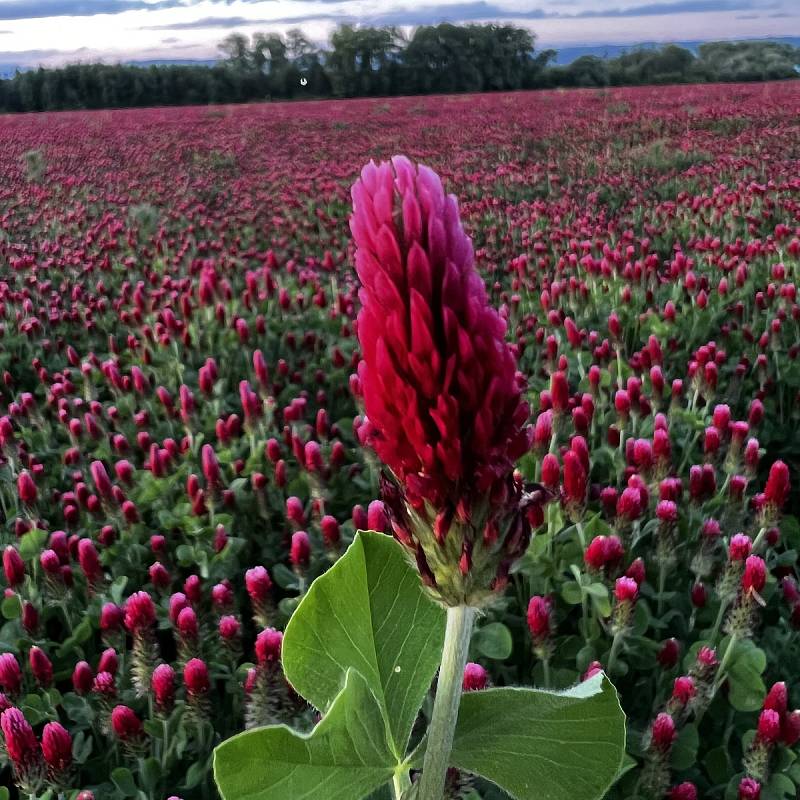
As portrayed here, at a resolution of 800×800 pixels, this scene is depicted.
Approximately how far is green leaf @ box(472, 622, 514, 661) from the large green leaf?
995 millimetres

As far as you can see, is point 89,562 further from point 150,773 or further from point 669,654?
point 669,654

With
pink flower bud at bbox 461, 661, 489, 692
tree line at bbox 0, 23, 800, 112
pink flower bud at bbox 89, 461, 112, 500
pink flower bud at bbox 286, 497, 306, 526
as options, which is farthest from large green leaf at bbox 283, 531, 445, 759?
tree line at bbox 0, 23, 800, 112

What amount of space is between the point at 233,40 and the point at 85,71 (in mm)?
7466

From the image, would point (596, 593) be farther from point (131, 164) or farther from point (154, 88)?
point (154, 88)

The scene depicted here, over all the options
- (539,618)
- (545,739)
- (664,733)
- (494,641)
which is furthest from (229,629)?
(545,739)

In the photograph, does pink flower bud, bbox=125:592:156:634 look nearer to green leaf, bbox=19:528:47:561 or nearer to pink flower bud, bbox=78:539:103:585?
pink flower bud, bbox=78:539:103:585

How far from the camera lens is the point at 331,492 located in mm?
2822

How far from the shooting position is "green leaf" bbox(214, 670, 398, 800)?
2.81 feet

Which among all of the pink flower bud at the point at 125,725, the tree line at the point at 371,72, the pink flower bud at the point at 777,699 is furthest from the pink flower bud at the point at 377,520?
the tree line at the point at 371,72

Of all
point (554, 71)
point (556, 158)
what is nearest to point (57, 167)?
point (556, 158)

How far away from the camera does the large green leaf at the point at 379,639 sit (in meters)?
0.95

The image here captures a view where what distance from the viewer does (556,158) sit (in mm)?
11625

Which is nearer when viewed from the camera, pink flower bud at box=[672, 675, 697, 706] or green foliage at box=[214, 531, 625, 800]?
green foliage at box=[214, 531, 625, 800]

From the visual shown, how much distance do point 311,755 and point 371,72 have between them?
39.5m
